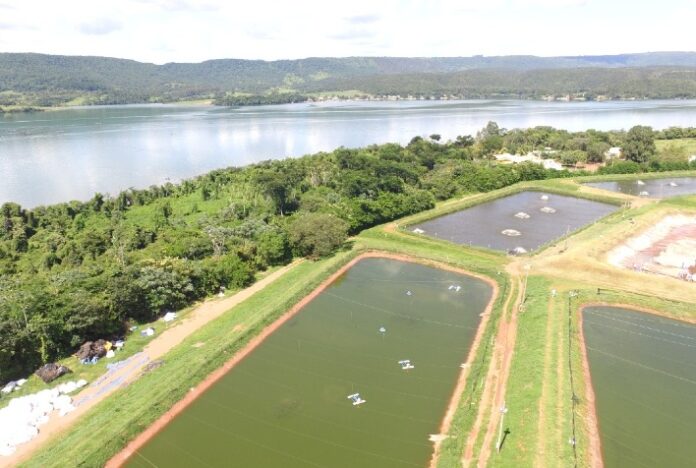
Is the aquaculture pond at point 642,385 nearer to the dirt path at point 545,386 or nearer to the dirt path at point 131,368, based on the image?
the dirt path at point 545,386

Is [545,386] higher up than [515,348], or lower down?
higher up

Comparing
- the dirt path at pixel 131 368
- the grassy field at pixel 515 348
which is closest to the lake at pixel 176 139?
the dirt path at pixel 131 368

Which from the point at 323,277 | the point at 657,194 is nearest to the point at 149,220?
the point at 323,277

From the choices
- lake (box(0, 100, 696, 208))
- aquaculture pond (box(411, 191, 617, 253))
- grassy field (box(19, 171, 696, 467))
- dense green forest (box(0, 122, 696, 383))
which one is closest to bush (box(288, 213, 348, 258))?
dense green forest (box(0, 122, 696, 383))

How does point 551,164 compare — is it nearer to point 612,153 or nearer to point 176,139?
point 612,153

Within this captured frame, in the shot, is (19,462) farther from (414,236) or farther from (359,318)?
(414,236)

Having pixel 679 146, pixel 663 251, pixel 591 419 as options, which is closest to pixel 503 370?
pixel 591 419
